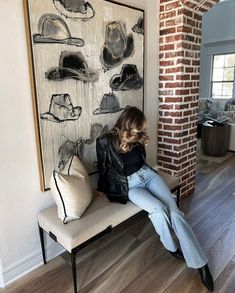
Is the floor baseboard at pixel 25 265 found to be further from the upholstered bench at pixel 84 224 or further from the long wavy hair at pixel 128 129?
the long wavy hair at pixel 128 129

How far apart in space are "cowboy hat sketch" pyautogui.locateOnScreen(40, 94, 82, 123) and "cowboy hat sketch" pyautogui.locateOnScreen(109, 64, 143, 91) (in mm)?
467

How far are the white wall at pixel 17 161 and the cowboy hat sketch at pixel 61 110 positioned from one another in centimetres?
15

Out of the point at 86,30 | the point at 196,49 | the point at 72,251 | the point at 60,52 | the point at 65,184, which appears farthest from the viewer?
the point at 196,49

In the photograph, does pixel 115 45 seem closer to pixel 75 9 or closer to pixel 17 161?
pixel 75 9

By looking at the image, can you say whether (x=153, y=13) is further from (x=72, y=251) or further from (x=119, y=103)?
(x=72, y=251)

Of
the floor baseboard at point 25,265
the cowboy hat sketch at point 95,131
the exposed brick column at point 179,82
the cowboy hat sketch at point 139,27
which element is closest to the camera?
the floor baseboard at point 25,265

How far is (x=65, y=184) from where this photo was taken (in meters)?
1.62

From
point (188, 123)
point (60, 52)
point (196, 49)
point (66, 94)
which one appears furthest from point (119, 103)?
point (196, 49)

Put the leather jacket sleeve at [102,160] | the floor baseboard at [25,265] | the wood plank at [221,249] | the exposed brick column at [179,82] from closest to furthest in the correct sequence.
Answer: the floor baseboard at [25,265], the wood plank at [221,249], the leather jacket sleeve at [102,160], the exposed brick column at [179,82]

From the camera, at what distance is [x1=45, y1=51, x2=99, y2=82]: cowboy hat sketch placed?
172 cm

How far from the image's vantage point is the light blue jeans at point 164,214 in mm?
1655

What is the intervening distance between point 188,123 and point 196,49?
2.61 ft

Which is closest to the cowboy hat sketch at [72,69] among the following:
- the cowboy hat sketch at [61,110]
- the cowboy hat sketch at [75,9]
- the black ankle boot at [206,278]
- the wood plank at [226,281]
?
the cowboy hat sketch at [61,110]

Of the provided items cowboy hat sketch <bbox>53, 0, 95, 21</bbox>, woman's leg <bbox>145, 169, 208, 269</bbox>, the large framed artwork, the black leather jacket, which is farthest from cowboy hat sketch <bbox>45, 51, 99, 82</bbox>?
woman's leg <bbox>145, 169, 208, 269</bbox>
